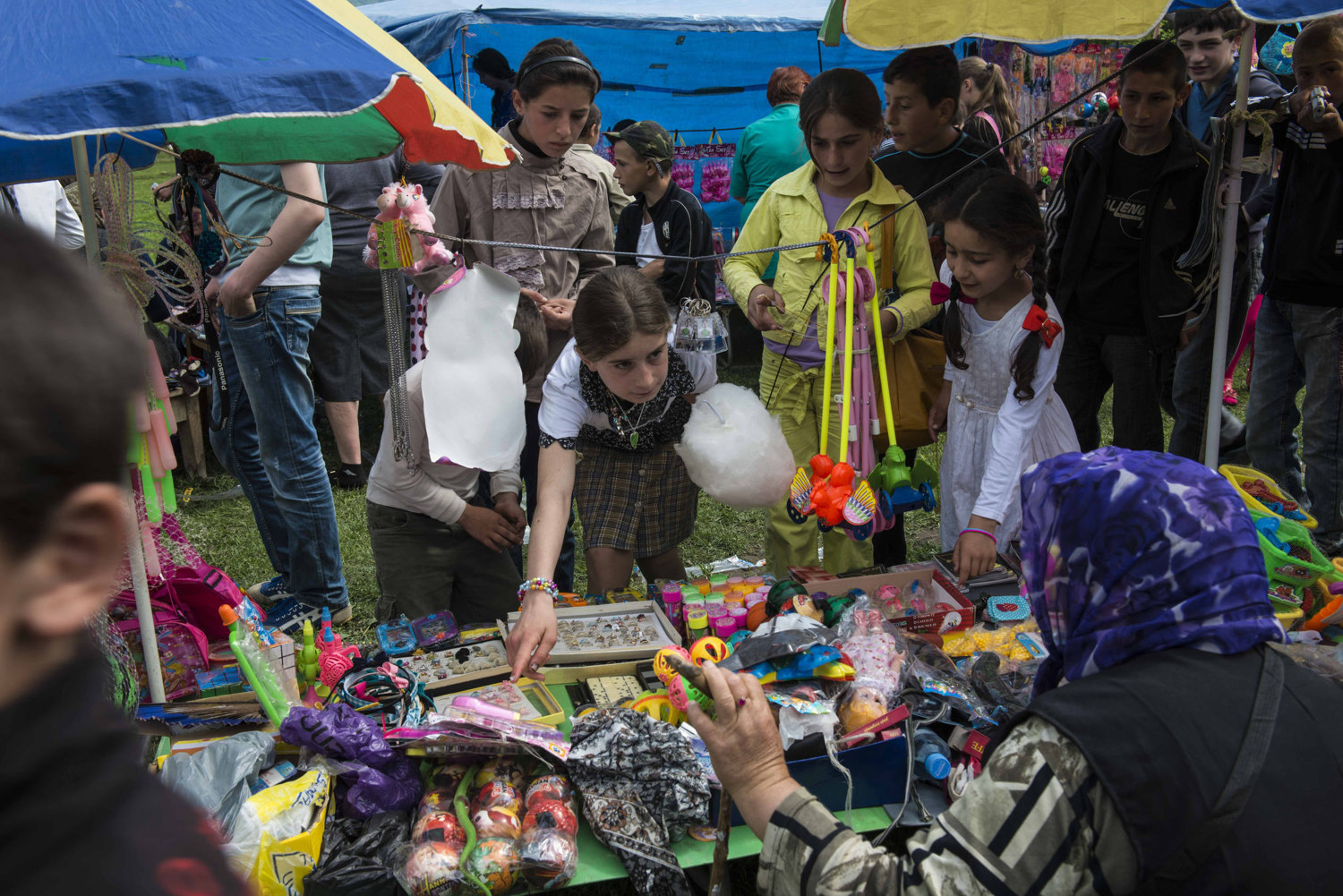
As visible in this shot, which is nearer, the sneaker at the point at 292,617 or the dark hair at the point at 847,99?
the sneaker at the point at 292,617

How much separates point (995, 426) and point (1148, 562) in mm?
1592

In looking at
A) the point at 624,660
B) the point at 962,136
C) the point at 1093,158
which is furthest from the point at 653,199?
the point at 624,660

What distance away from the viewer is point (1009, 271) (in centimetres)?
271

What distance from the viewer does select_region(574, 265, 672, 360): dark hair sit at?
7.77 feet

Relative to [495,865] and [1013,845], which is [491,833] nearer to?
[495,865]

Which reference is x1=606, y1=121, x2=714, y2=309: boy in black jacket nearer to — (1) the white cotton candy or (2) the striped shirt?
(1) the white cotton candy

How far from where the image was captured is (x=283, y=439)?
3193 millimetres

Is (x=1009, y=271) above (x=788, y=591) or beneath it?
above

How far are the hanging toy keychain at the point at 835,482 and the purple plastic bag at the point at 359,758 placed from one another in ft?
3.60

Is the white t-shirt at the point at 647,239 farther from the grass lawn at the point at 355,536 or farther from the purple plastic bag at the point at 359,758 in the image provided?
the purple plastic bag at the point at 359,758

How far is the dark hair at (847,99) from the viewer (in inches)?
111

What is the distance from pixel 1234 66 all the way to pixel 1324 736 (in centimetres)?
377

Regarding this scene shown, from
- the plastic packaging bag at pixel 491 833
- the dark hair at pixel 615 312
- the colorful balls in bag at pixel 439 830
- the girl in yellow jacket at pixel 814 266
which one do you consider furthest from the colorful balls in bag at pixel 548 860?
the girl in yellow jacket at pixel 814 266

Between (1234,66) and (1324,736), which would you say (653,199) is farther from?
(1324,736)
